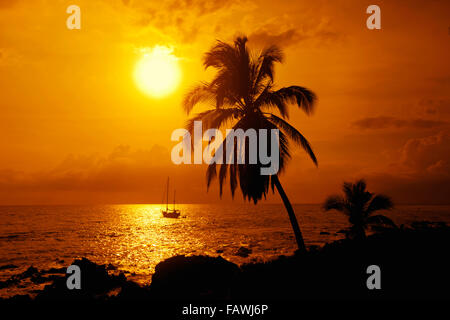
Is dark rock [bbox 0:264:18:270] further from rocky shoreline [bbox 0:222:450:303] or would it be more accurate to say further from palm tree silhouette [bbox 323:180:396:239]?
palm tree silhouette [bbox 323:180:396:239]

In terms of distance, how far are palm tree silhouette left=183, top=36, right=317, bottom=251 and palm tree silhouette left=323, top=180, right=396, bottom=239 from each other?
508 inches

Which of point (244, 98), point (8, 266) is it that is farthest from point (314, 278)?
point (8, 266)

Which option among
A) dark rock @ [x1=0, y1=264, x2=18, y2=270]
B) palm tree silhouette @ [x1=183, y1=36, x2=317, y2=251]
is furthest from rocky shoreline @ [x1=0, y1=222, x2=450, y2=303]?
dark rock @ [x1=0, y1=264, x2=18, y2=270]

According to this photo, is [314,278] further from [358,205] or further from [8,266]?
[8,266]

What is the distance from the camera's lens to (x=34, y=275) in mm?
26531

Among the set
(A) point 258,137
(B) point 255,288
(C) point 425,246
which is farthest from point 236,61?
(C) point 425,246

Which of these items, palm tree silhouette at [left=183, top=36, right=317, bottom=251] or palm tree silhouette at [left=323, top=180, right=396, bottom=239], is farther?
palm tree silhouette at [left=323, top=180, right=396, bottom=239]

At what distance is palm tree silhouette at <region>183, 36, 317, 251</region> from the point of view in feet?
48.1

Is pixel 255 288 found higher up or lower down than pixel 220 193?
lower down

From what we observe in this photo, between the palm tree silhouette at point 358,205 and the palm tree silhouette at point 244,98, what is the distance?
12.9m

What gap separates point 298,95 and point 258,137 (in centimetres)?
295

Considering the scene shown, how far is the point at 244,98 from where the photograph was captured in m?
15.4

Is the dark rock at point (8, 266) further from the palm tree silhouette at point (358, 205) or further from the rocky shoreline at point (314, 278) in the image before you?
the palm tree silhouette at point (358, 205)
